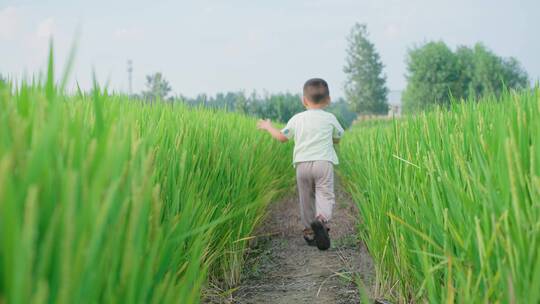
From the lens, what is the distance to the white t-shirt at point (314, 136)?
154 inches

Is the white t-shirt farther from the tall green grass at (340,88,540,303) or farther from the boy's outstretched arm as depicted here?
the tall green grass at (340,88,540,303)

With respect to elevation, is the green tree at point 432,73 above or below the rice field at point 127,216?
above

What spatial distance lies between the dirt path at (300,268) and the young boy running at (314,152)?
0.24 metres

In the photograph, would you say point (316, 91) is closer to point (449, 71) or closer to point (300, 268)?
point (300, 268)

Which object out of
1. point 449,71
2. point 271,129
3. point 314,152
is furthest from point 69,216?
point 449,71

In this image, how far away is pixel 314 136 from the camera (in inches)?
154

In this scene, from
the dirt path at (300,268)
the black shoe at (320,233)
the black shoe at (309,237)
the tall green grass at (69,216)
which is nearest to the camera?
the tall green grass at (69,216)

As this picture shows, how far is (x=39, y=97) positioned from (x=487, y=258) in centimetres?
105

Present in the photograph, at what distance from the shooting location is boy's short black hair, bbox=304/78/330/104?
406 cm

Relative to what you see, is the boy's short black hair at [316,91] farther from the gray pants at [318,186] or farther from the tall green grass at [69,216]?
the tall green grass at [69,216]

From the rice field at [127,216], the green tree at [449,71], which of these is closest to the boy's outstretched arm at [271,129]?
the rice field at [127,216]

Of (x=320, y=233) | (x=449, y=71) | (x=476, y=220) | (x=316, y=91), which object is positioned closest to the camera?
(x=476, y=220)

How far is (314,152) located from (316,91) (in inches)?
20.7

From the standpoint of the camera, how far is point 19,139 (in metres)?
0.76
